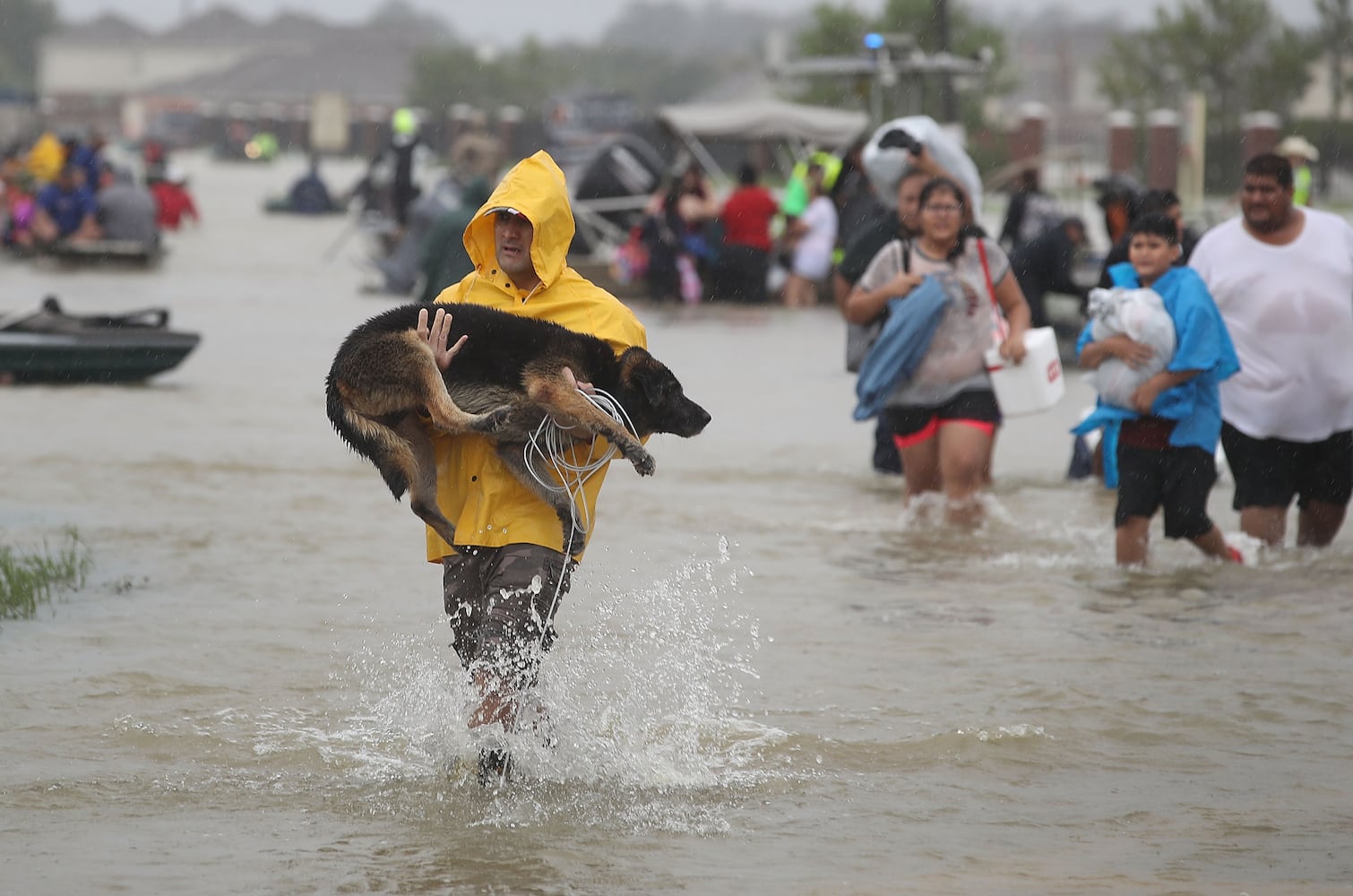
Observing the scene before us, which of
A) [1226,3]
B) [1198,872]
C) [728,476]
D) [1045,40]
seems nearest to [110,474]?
[728,476]

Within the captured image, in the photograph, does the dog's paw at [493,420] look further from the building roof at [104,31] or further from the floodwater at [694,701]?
the building roof at [104,31]

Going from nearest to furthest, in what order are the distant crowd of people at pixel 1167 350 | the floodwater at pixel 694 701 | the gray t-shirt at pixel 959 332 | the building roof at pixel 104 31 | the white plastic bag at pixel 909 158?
1. the floodwater at pixel 694 701
2. the distant crowd of people at pixel 1167 350
3. the gray t-shirt at pixel 959 332
4. the white plastic bag at pixel 909 158
5. the building roof at pixel 104 31

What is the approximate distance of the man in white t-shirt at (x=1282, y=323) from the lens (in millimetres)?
8344

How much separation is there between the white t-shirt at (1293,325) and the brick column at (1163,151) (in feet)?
120

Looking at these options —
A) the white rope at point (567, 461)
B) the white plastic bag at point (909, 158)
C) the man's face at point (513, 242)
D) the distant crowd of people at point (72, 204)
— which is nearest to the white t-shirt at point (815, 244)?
the distant crowd of people at point (72, 204)

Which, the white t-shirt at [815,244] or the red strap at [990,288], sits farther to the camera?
the white t-shirt at [815,244]

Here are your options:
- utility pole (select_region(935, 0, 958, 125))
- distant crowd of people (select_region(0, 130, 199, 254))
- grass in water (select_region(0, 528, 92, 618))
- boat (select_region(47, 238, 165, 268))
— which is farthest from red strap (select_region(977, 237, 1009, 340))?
distant crowd of people (select_region(0, 130, 199, 254))

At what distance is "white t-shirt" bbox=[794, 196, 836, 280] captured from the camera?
79.9 ft

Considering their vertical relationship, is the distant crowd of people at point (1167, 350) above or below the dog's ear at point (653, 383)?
below

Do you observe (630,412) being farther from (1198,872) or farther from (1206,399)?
(1206,399)

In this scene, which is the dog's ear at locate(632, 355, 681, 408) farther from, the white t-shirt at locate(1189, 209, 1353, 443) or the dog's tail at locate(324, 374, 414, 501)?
the white t-shirt at locate(1189, 209, 1353, 443)

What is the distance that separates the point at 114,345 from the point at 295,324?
21.2ft

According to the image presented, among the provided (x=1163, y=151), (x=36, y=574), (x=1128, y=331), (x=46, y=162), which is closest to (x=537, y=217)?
(x=1128, y=331)

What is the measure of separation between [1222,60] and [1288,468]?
46483 millimetres
